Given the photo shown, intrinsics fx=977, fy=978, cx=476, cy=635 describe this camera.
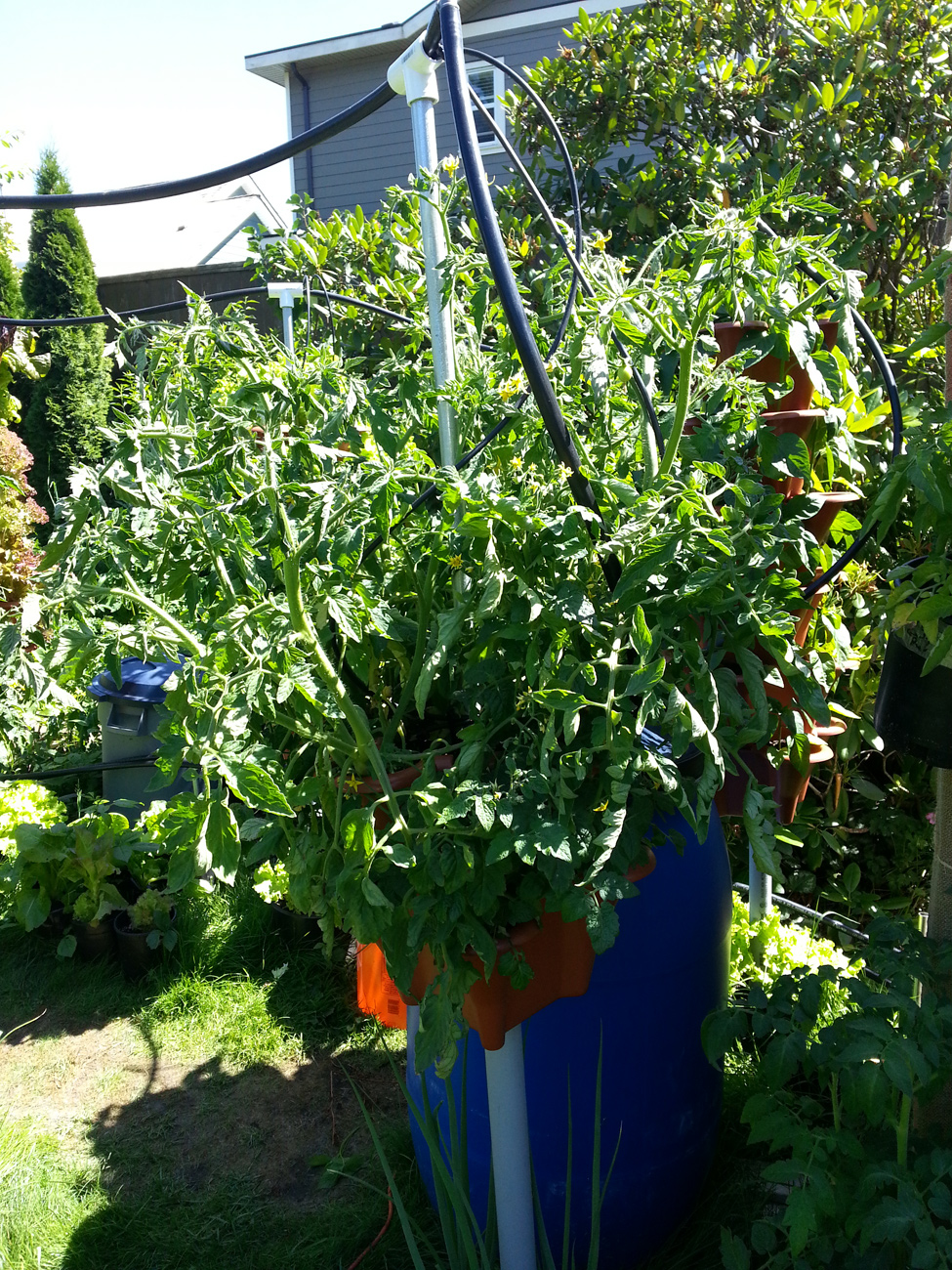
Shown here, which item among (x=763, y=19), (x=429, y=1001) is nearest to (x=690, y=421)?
(x=429, y=1001)

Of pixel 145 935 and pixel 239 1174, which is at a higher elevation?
pixel 145 935

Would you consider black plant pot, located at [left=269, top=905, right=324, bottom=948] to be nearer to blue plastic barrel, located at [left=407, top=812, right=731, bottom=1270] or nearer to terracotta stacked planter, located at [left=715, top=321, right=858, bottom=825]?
blue plastic barrel, located at [left=407, top=812, right=731, bottom=1270]

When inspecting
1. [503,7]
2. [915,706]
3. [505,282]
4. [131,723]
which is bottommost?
[131,723]

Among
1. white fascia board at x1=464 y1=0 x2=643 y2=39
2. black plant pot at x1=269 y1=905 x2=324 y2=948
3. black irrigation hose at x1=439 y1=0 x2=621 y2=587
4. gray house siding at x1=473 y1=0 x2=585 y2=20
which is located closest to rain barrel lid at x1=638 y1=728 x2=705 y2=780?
black irrigation hose at x1=439 y1=0 x2=621 y2=587

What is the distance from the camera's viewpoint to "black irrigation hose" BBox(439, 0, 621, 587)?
3.59 feet

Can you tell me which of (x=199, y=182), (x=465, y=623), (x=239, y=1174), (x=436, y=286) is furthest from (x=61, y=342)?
(x=465, y=623)

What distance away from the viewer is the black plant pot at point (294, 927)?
111 inches

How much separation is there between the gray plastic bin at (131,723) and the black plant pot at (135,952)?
47 centimetres

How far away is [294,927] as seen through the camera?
2.85 metres

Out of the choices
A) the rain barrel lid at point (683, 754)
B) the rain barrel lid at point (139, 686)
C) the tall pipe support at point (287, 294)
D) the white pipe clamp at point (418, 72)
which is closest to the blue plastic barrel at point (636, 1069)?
the rain barrel lid at point (683, 754)

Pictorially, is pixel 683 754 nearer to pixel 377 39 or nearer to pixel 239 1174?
pixel 239 1174

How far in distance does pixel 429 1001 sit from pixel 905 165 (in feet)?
9.30

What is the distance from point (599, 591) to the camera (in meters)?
1.28

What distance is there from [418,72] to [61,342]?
732 cm
